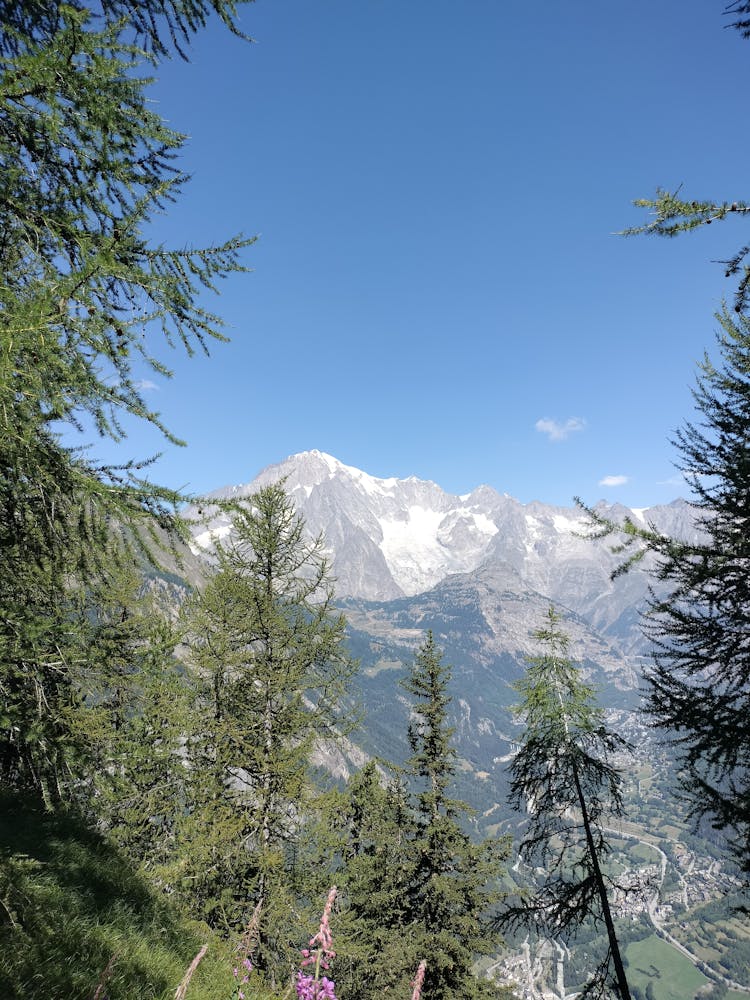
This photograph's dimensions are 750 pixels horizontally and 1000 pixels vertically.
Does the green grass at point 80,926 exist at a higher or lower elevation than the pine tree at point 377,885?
higher

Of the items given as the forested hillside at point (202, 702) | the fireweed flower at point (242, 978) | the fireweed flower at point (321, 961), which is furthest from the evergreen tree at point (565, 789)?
the fireweed flower at point (321, 961)

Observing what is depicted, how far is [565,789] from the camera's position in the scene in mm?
12305

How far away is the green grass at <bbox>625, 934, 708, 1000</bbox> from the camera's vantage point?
14650cm

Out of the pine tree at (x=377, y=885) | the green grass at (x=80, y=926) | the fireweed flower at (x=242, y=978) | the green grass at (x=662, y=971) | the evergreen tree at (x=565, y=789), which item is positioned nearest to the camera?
the green grass at (x=80, y=926)

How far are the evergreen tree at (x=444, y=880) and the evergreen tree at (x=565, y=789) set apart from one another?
251 cm

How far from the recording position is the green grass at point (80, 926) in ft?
11.0

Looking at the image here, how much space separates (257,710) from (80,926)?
7265 mm

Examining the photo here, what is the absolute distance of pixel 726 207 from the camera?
3805 mm

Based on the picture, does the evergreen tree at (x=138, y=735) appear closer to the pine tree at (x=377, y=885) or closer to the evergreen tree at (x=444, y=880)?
the pine tree at (x=377, y=885)

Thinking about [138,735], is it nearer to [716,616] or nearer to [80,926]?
[80,926]

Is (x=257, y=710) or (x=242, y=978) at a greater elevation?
(x=257, y=710)

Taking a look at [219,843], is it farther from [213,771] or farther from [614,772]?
[614,772]

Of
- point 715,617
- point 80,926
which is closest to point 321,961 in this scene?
point 80,926

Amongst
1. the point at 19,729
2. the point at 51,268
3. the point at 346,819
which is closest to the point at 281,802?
the point at 19,729
